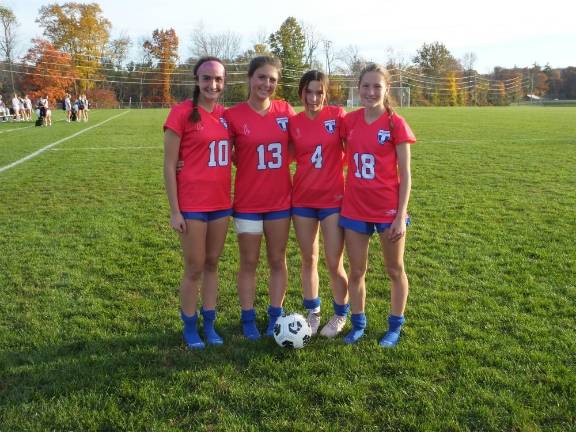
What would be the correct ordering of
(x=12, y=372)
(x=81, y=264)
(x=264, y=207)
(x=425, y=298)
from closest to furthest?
(x=12, y=372), (x=264, y=207), (x=425, y=298), (x=81, y=264)

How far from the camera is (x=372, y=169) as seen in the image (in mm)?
3361

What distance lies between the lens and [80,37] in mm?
60625

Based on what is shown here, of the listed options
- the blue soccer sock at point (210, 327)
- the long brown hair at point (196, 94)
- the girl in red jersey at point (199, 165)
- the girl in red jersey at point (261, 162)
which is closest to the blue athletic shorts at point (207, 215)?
the girl in red jersey at point (199, 165)

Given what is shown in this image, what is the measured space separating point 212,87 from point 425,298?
2.53 m

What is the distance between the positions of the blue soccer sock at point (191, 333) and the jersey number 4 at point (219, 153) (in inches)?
43.2

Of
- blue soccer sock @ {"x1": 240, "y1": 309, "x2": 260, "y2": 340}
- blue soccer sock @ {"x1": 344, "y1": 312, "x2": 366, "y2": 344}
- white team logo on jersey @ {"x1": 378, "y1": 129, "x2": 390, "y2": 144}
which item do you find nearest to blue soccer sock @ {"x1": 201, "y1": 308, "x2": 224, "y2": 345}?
blue soccer sock @ {"x1": 240, "y1": 309, "x2": 260, "y2": 340}

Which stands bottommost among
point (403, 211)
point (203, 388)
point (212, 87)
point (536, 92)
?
point (203, 388)

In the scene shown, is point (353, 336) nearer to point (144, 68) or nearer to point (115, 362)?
point (115, 362)

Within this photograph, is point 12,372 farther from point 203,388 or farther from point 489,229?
point 489,229

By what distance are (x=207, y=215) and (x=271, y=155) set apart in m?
0.59

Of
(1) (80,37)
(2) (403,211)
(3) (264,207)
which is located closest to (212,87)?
(3) (264,207)

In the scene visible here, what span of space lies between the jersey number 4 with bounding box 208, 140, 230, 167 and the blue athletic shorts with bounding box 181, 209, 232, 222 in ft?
1.06

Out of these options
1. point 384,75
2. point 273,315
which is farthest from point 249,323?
point 384,75

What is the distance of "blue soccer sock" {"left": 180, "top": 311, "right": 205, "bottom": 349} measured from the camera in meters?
3.59
